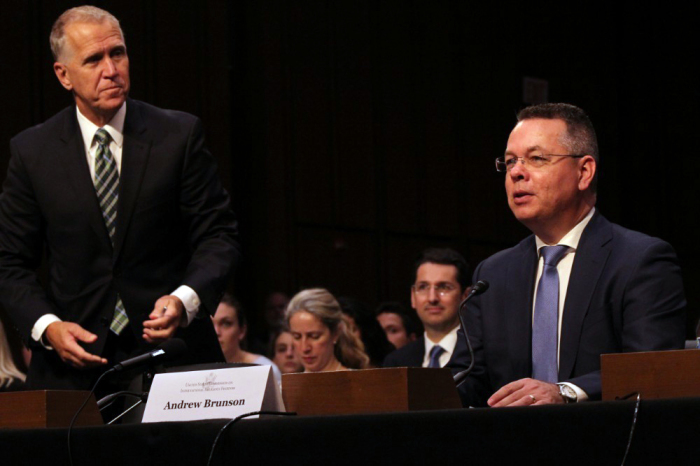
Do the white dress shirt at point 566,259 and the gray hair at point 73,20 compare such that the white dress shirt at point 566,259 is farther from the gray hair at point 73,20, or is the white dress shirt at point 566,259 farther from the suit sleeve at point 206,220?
the gray hair at point 73,20

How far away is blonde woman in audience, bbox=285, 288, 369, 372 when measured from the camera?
4828 mm

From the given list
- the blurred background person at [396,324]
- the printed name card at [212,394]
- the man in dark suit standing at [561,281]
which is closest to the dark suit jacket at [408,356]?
the blurred background person at [396,324]

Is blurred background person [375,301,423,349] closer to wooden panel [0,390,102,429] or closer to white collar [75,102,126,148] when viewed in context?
white collar [75,102,126,148]

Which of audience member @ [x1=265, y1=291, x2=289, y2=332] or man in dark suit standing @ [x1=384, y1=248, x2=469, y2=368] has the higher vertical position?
man in dark suit standing @ [x1=384, y1=248, x2=469, y2=368]

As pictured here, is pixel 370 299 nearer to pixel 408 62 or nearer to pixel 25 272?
pixel 408 62

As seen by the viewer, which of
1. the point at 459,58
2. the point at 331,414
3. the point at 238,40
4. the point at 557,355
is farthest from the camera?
the point at 459,58

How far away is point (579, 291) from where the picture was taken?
8.70 ft

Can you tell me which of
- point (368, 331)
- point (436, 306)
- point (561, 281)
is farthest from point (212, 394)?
point (368, 331)

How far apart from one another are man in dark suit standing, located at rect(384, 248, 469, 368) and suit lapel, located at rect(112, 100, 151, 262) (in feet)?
7.65

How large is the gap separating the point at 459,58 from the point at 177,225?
21.3 feet

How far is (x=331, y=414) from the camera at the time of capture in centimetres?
178

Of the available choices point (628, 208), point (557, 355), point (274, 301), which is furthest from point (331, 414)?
point (628, 208)

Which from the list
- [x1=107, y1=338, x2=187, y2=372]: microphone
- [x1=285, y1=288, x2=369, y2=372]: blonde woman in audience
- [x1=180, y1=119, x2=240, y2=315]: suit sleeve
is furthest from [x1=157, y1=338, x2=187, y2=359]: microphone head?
[x1=285, y1=288, x2=369, y2=372]: blonde woman in audience

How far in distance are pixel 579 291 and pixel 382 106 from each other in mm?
5818
